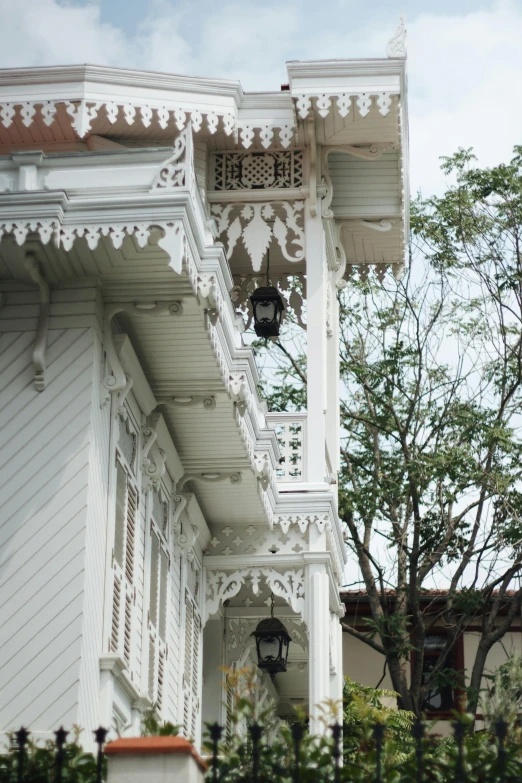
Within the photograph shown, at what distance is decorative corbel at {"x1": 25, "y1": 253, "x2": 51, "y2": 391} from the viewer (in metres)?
8.88

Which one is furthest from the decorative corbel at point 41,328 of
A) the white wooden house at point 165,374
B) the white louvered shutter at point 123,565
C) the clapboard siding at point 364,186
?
the clapboard siding at point 364,186

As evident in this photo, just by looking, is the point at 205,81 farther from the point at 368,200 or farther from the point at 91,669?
the point at 91,669

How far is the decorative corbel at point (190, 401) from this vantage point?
10992 millimetres

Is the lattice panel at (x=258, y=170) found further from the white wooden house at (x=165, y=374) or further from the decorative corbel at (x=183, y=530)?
the decorative corbel at (x=183, y=530)

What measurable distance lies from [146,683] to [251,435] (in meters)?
2.42

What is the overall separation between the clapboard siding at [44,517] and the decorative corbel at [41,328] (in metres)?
0.06

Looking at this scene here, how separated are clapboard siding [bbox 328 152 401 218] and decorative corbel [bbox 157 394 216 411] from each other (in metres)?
4.62

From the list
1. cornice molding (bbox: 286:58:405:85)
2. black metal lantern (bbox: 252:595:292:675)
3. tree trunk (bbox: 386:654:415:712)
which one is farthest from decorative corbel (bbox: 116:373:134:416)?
tree trunk (bbox: 386:654:415:712)

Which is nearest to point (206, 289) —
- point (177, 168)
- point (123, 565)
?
point (177, 168)

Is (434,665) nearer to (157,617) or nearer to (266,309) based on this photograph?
(266,309)

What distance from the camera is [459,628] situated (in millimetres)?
23812

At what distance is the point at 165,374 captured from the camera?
10.7 m

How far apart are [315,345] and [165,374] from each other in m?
3.18

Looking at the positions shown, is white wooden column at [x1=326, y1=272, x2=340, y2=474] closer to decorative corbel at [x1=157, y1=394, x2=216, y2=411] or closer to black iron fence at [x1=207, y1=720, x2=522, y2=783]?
decorative corbel at [x1=157, y1=394, x2=216, y2=411]
